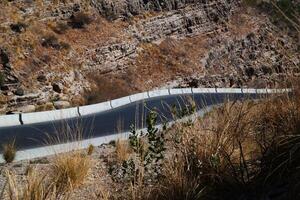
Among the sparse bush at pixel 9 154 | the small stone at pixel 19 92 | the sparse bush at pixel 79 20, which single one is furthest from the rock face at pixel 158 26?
the sparse bush at pixel 9 154

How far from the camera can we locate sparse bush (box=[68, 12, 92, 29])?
130 feet

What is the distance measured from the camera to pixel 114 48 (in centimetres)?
4031

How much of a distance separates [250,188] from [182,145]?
46.2 inches

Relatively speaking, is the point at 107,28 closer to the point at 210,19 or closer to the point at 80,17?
the point at 80,17

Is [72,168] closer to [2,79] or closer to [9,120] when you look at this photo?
[9,120]

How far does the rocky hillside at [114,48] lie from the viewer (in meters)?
32.6

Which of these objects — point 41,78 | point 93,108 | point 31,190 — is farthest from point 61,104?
point 31,190

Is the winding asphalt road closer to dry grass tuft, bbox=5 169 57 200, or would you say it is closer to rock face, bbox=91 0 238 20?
dry grass tuft, bbox=5 169 57 200

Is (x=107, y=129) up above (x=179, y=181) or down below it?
below

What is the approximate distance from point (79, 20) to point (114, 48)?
3287 millimetres

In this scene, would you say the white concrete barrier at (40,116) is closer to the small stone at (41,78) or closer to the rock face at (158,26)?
the small stone at (41,78)

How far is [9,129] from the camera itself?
2094 cm

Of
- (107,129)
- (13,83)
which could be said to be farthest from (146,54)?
(107,129)

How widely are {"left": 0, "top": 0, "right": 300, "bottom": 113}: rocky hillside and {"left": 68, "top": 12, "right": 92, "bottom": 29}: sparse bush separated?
74 millimetres
